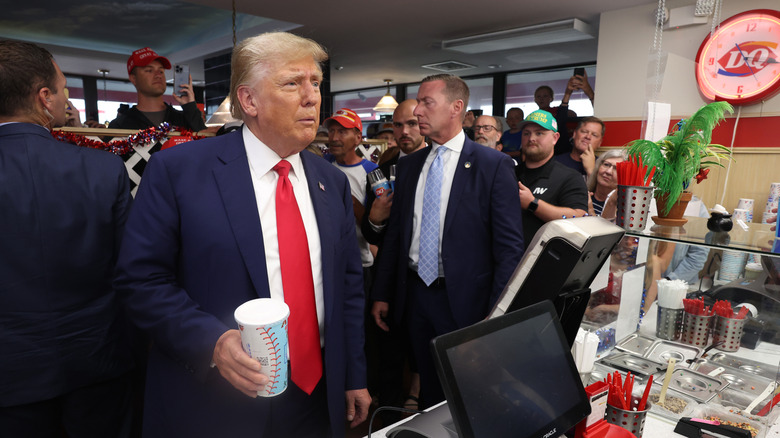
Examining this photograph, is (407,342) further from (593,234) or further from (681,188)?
(593,234)

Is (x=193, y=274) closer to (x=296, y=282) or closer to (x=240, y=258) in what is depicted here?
(x=240, y=258)

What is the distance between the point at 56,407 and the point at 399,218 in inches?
61.7

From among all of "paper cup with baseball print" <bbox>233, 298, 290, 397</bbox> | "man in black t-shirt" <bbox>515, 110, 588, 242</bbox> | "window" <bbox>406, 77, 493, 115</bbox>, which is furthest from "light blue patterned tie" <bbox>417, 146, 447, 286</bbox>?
"window" <bbox>406, 77, 493, 115</bbox>

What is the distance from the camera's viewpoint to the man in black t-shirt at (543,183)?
8.61 feet

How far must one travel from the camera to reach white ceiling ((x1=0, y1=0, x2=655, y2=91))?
19.1 ft

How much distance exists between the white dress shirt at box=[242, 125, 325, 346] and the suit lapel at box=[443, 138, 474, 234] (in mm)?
952

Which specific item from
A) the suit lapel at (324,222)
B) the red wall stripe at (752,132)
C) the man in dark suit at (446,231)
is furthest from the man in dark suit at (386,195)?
the red wall stripe at (752,132)

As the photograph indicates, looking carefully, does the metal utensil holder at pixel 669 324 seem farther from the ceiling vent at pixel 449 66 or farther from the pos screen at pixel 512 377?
the ceiling vent at pixel 449 66

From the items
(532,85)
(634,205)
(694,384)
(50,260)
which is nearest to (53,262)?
(50,260)

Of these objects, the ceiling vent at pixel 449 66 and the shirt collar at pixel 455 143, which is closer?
the shirt collar at pixel 455 143

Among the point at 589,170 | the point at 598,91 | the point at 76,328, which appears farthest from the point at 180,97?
the point at 598,91

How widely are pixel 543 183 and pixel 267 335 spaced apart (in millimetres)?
2313

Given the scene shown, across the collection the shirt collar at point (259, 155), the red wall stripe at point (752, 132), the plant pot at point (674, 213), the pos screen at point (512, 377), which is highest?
the red wall stripe at point (752, 132)

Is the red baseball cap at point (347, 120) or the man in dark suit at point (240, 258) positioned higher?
the red baseball cap at point (347, 120)
